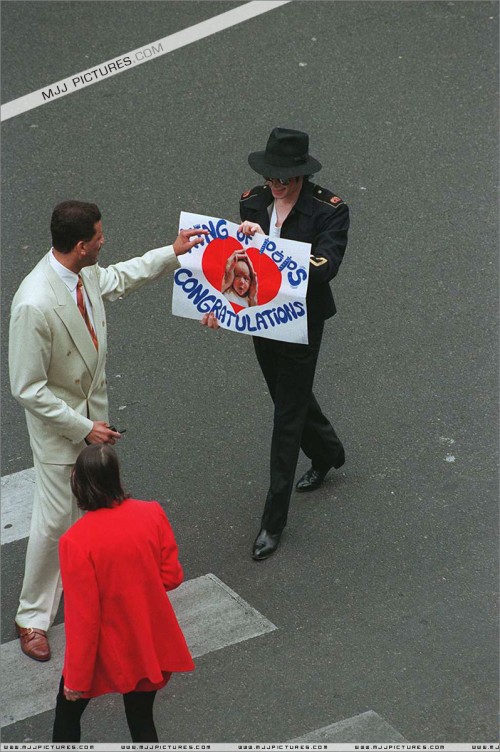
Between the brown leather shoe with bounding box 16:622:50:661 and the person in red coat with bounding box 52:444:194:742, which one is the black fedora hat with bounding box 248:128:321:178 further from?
the brown leather shoe with bounding box 16:622:50:661

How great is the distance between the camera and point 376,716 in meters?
5.36

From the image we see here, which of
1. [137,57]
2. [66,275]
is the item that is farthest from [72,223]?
[137,57]

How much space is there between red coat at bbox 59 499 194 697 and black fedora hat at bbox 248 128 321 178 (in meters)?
2.02

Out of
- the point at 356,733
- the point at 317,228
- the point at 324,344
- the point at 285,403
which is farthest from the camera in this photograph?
the point at 324,344

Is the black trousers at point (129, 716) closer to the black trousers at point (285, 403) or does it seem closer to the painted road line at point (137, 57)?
the black trousers at point (285, 403)

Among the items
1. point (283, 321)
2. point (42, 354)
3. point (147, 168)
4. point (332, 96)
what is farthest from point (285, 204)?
point (332, 96)

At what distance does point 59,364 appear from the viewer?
18.2ft

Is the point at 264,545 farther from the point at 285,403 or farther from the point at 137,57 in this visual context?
the point at 137,57

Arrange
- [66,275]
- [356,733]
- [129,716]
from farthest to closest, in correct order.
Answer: [66,275], [356,733], [129,716]

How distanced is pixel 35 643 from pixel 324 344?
9.53ft

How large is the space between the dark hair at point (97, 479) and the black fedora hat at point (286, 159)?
199 centimetres

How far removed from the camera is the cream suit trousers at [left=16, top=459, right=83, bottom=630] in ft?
18.9

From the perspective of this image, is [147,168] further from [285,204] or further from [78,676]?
[78,676]

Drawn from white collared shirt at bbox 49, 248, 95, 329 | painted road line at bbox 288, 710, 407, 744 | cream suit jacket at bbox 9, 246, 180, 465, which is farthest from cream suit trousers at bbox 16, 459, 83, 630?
painted road line at bbox 288, 710, 407, 744
